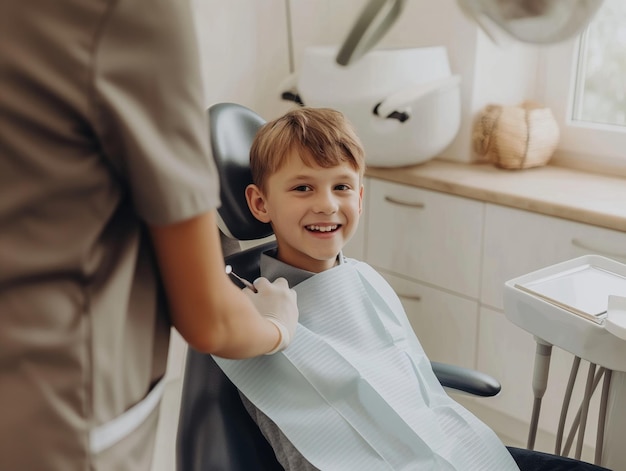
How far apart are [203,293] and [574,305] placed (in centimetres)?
81

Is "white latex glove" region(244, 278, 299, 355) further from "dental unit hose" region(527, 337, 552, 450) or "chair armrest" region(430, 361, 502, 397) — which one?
"dental unit hose" region(527, 337, 552, 450)

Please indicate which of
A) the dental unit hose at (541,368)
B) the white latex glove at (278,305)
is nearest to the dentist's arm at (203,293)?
the white latex glove at (278,305)

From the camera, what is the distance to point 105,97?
0.60 m

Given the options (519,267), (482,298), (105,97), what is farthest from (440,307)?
(105,97)

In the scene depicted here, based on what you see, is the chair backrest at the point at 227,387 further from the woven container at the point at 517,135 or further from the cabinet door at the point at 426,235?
the woven container at the point at 517,135

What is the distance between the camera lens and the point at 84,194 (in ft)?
2.11

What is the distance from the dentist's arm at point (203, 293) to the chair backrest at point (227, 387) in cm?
37

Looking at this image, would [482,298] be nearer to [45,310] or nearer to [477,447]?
[477,447]

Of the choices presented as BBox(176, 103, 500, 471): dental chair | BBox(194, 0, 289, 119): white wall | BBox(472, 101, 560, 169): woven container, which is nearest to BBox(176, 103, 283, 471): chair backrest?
BBox(176, 103, 500, 471): dental chair

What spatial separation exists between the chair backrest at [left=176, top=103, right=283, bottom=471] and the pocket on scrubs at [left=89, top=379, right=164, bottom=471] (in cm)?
39

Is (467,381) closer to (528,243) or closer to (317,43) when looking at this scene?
(528,243)

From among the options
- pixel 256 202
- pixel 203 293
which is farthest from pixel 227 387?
pixel 203 293

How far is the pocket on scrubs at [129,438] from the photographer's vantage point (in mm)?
702

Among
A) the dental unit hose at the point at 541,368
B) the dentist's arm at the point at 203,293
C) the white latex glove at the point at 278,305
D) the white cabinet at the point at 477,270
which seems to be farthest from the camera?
the white cabinet at the point at 477,270
